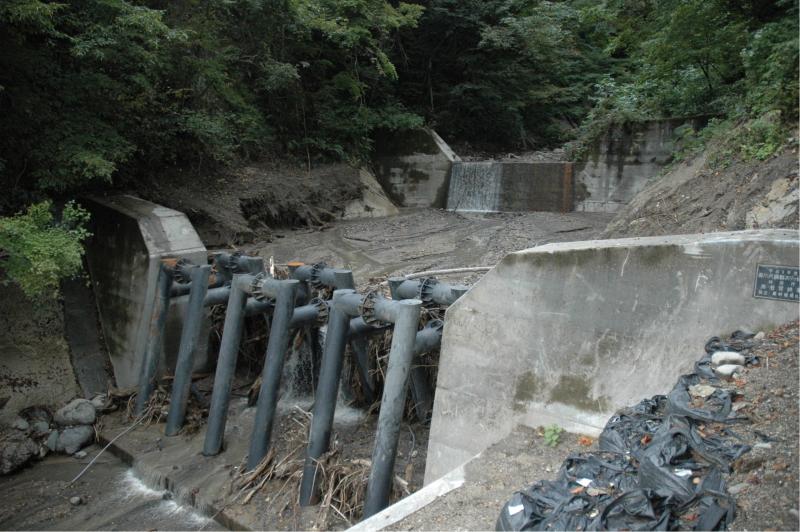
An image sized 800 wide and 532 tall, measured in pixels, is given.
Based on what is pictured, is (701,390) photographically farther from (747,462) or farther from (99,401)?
(99,401)

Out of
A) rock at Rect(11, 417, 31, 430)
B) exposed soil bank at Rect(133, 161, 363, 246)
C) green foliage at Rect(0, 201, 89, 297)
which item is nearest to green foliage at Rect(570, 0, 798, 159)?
exposed soil bank at Rect(133, 161, 363, 246)

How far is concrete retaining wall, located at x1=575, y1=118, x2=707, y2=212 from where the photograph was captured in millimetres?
13016

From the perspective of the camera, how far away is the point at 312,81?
16859mm

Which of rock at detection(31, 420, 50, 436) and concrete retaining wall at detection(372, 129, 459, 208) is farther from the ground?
concrete retaining wall at detection(372, 129, 459, 208)

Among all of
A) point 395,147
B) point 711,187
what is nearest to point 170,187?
point 395,147

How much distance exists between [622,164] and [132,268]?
35.5ft

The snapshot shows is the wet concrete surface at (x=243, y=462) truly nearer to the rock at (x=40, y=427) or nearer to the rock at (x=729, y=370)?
the rock at (x=40, y=427)

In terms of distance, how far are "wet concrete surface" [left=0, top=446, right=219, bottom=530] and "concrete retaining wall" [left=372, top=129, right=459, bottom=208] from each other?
1113 cm

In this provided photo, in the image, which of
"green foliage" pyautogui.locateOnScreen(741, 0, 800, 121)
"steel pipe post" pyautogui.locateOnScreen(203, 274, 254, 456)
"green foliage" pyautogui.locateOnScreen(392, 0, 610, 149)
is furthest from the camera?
"green foliage" pyautogui.locateOnScreen(392, 0, 610, 149)

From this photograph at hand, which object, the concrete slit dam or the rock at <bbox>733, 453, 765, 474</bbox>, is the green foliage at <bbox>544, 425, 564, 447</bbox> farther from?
the rock at <bbox>733, 453, 765, 474</bbox>

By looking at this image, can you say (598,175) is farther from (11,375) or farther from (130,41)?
(11,375)

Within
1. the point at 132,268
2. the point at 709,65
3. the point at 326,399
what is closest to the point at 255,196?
the point at 132,268

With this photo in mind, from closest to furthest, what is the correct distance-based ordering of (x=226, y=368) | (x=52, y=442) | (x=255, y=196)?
(x=226, y=368), (x=52, y=442), (x=255, y=196)

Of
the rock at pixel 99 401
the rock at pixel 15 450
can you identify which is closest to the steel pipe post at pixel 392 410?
the rock at pixel 15 450
